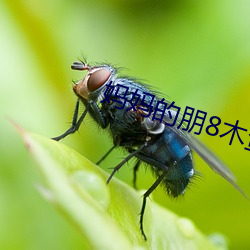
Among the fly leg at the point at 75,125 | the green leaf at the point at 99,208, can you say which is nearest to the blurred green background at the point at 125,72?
the fly leg at the point at 75,125

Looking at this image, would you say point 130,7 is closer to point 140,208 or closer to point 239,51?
point 239,51

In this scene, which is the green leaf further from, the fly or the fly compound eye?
the fly compound eye

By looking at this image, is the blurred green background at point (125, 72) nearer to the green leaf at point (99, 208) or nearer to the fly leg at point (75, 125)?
the fly leg at point (75, 125)

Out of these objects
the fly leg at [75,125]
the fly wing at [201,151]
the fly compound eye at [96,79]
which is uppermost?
the fly compound eye at [96,79]

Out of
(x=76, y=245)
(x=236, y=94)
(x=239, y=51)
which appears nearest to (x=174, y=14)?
(x=239, y=51)

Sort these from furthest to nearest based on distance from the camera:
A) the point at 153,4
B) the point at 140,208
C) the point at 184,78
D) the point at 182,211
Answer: the point at 153,4 < the point at 184,78 < the point at 182,211 < the point at 140,208

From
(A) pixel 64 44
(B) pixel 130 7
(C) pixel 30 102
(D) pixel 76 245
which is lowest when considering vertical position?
(D) pixel 76 245

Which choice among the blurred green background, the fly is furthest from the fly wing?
the blurred green background
